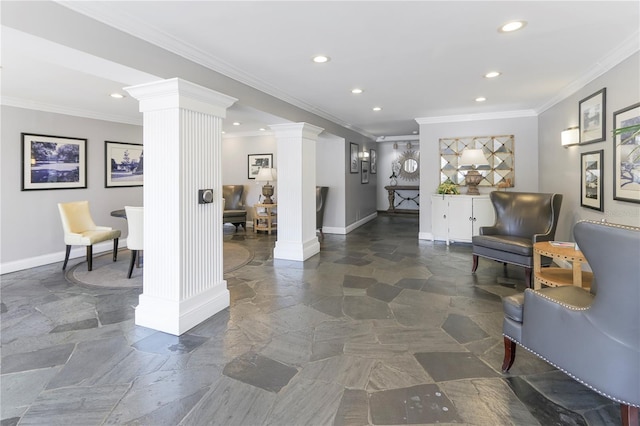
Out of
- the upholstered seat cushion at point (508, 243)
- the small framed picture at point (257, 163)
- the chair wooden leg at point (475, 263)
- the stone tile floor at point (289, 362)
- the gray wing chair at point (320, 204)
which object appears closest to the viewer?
the stone tile floor at point (289, 362)

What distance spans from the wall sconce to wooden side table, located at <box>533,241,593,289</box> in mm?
1625

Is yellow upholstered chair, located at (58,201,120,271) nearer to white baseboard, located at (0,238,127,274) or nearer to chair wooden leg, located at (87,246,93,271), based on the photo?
chair wooden leg, located at (87,246,93,271)

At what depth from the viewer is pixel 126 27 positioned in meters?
2.29

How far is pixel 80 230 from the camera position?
Answer: 188 inches

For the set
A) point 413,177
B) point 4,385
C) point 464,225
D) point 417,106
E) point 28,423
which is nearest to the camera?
point 28,423

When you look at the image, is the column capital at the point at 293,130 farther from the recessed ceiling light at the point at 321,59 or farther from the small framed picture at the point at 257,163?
the small framed picture at the point at 257,163

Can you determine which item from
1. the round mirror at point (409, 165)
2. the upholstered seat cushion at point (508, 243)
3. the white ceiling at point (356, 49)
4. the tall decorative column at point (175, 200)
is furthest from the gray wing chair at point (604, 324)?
the round mirror at point (409, 165)

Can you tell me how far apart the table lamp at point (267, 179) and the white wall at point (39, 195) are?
8.86ft

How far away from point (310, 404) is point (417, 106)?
466cm

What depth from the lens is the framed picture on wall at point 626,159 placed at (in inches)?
109

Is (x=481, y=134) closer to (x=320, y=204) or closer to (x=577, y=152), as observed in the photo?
(x=577, y=152)

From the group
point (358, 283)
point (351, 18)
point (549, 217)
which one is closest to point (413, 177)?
point (549, 217)

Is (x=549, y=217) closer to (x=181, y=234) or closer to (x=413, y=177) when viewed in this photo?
(x=181, y=234)

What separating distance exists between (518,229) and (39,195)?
22.3 ft
